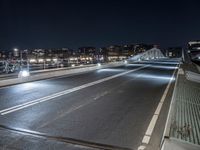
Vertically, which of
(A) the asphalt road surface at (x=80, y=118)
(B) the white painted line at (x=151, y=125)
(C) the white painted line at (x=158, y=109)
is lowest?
(B) the white painted line at (x=151, y=125)

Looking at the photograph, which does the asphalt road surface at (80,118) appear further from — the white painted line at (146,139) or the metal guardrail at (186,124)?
the metal guardrail at (186,124)

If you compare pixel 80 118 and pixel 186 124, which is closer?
pixel 186 124

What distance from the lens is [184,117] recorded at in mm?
8391

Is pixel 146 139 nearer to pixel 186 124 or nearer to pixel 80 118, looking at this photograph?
pixel 186 124

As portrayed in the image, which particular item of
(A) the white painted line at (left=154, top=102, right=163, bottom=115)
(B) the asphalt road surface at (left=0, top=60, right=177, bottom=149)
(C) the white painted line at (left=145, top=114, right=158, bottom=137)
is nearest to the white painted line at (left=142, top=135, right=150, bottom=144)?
(B) the asphalt road surface at (left=0, top=60, right=177, bottom=149)

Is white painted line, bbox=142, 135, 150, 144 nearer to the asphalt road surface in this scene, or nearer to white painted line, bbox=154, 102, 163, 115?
the asphalt road surface

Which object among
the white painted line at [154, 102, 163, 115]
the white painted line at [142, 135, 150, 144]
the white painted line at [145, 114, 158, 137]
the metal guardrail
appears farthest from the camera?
the white painted line at [154, 102, 163, 115]

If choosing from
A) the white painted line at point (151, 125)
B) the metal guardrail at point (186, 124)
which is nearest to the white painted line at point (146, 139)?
the white painted line at point (151, 125)

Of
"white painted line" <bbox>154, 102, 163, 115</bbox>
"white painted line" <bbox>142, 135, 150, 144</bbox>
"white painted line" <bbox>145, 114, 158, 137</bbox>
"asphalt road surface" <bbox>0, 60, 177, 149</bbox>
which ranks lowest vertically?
"white painted line" <bbox>142, 135, 150, 144</bbox>

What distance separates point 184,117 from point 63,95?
18.5 ft

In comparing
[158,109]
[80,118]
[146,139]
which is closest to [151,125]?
[146,139]

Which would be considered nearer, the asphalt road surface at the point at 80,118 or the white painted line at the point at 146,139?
the white painted line at the point at 146,139

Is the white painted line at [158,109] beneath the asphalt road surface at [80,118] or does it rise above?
beneath

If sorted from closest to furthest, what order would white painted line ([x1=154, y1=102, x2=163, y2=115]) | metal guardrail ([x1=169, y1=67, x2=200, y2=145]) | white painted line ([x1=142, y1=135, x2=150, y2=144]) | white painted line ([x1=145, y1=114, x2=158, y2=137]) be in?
→ white painted line ([x1=142, y1=135, x2=150, y2=144]), metal guardrail ([x1=169, y1=67, x2=200, y2=145]), white painted line ([x1=145, y1=114, x2=158, y2=137]), white painted line ([x1=154, y1=102, x2=163, y2=115])
